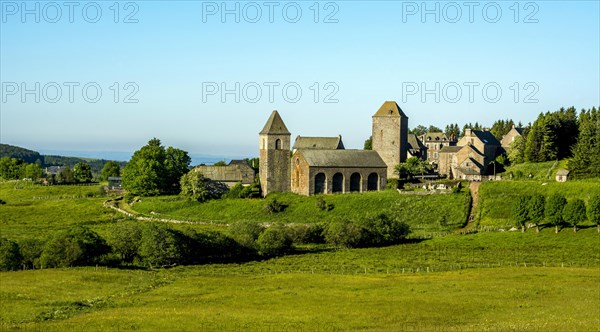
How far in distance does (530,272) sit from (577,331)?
83.7 feet

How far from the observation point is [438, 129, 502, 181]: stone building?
111312 millimetres

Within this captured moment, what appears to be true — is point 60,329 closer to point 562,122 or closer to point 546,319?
point 546,319

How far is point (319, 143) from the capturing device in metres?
131

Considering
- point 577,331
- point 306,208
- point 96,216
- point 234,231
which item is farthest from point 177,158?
point 577,331

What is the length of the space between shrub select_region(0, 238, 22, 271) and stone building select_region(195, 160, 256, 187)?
5367cm

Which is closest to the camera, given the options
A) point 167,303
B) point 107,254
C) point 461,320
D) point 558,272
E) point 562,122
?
point 461,320

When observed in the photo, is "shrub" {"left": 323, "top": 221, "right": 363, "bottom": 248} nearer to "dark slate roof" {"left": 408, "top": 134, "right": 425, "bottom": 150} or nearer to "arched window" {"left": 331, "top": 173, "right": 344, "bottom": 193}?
"arched window" {"left": 331, "top": 173, "right": 344, "bottom": 193}

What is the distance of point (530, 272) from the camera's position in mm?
56531

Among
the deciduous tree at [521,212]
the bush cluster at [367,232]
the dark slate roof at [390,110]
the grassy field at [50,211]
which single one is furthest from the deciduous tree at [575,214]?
the grassy field at [50,211]

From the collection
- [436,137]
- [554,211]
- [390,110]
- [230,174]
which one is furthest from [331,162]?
[436,137]

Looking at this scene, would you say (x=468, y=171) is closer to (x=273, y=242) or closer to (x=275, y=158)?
(x=275, y=158)

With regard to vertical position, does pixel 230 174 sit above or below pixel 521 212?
above

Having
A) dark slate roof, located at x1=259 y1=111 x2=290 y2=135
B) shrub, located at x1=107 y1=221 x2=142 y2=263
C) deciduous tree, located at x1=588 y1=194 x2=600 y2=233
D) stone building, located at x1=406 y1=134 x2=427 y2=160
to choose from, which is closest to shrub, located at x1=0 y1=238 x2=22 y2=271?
shrub, located at x1=107 y1=221 x2=142 y2=263

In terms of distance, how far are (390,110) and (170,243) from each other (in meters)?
53.8
